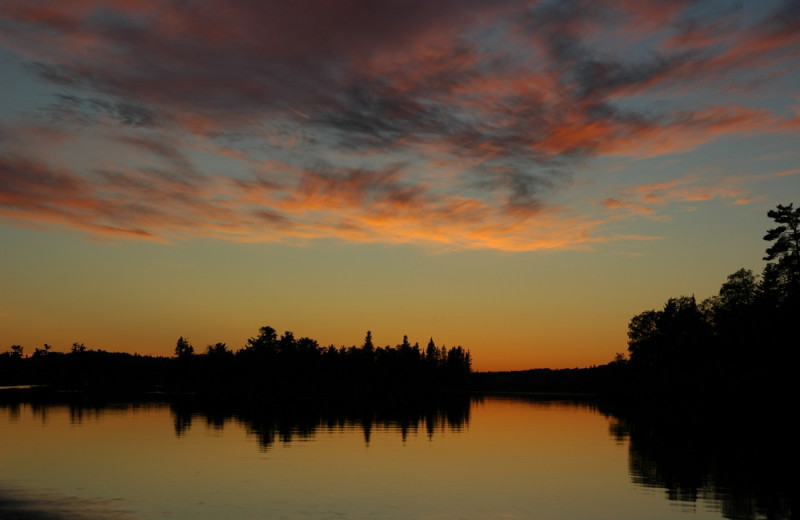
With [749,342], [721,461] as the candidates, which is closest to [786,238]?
[749,342]

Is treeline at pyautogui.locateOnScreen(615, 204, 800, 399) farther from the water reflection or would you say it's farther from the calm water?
the calm water

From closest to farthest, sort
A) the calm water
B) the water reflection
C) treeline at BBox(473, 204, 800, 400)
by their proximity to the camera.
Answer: the calm water, the water reflection, treeline at BBox(473, 204, 800, 400)

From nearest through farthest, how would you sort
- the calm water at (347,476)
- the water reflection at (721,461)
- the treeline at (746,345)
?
the calm water at (347,476) < the water reflection at (721,461) < the treeline at (746,345)

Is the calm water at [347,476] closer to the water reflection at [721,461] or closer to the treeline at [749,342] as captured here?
the water reflection at [721,461]

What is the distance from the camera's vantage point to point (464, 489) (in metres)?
41.5

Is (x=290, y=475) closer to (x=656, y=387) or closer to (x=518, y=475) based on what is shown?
(x=518, y=475)

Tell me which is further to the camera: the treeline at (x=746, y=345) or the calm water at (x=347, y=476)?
the treeline at (x=746, y=345)

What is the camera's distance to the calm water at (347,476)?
34531 mm

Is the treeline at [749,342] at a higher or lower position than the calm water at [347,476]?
higher

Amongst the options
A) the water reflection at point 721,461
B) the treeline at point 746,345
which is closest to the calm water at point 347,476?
the water reflection at point 721,461

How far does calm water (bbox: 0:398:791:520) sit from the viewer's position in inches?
1359

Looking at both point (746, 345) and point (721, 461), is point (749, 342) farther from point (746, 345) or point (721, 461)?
point (721, 461)

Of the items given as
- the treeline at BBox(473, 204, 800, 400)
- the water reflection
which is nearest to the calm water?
the water reflection

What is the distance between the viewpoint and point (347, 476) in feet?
148
